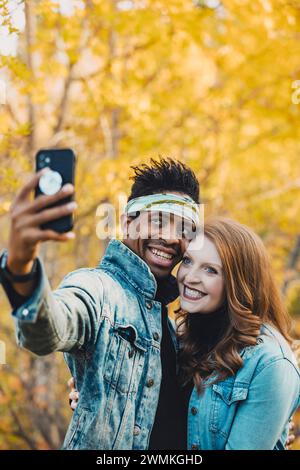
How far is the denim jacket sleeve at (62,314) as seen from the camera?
5.67ft

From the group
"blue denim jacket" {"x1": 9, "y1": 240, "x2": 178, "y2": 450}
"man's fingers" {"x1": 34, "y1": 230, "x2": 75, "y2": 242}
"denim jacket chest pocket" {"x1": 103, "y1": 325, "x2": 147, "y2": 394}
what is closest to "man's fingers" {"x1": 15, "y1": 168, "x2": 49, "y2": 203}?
"man's fingers" {"x1": 34, "y1": 230, "x2": 75, "y2": 242}

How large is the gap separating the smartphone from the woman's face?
1.28 metres

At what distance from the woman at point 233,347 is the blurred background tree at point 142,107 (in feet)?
8.02

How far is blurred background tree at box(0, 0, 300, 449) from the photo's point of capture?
5.84 m

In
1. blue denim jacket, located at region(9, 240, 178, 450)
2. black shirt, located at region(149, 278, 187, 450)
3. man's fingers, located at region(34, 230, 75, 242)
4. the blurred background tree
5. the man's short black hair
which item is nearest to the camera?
man's fingers, located at region(34, 230, 75, 242)

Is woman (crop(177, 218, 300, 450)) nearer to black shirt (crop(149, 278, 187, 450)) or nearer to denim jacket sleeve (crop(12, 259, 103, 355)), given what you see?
black shirt (crop(149, 278, 187, 450))

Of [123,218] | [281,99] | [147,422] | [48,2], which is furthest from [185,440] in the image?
[281,99]

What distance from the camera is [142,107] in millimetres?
5926

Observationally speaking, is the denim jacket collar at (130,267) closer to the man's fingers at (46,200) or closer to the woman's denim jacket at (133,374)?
the woman's denim jacket at (133,374)

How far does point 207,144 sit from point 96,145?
1.61 meters

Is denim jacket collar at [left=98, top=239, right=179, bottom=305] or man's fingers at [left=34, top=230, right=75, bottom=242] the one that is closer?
man's fingers at [left=34, top=230, right=75, bottom=242]

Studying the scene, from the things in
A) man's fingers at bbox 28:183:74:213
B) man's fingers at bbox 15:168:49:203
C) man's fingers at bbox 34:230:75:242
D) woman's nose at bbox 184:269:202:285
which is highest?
man's fingers at bbox 15:168:49:203

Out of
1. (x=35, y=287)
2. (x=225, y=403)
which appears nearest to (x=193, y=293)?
(x=225, y=403)

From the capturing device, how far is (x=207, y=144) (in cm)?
812
